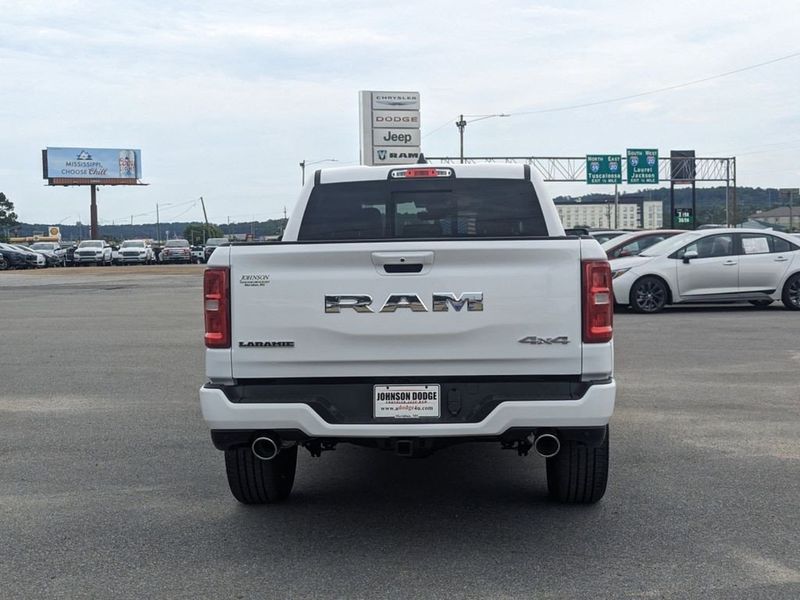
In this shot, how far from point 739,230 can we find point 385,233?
1272cm

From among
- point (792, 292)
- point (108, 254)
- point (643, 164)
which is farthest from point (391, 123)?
point (792, 292)

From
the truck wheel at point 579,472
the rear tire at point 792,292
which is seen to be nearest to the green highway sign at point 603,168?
the rear tire at point 792,292

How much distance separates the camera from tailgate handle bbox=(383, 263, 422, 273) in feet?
16.3

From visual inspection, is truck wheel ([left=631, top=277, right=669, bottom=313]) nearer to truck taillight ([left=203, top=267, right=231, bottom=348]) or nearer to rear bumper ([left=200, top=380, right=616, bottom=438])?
rear bumper ([left=200, top=380, right=616, bottom=438])

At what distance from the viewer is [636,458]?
6914 mm

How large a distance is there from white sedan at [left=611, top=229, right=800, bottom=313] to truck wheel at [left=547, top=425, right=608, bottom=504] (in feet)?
39.7

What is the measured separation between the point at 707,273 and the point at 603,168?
151ft

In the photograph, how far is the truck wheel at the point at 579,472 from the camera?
550 centimetres

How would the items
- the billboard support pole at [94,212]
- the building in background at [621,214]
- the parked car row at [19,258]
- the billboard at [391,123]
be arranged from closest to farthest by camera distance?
the billboard at [391,123] → the parked car row at [19,258] → the billboard support pole at [94,212] → the building in background at [621,214]

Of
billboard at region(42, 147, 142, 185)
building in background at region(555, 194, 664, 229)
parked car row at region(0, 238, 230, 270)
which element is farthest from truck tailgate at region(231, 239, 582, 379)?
building in background at region(555, 194, 664, 229)

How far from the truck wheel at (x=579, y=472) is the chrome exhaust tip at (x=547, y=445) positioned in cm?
28

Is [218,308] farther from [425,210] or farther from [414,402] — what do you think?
[425,210]

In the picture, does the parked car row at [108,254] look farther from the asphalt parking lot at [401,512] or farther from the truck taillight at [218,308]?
the truck taillight at [218,308]

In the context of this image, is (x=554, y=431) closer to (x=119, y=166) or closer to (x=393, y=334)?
(x=393, y=334)
